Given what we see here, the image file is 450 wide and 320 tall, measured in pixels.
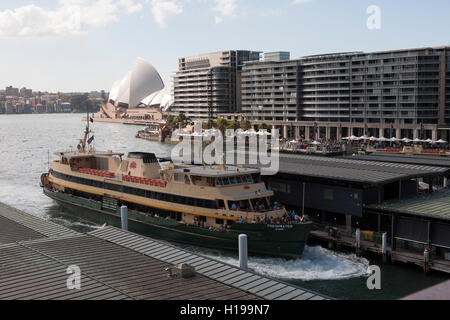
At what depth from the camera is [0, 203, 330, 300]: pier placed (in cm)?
1758

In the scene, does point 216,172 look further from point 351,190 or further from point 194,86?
point 194,86

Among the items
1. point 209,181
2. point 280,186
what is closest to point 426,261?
point 209,181

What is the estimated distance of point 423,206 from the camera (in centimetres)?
3644

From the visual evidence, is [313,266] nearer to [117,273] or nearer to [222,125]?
[117,273]

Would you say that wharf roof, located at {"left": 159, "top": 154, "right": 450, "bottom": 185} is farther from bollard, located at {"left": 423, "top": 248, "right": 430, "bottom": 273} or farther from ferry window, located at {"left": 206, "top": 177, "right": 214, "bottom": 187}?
ferry window, located at {"left": 206, "top": 177, "right": 214, "bottom": 187}

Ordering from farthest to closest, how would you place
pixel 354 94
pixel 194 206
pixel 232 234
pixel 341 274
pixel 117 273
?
pixel 354 94
pixel 194 206
pixel 232 234
pixel 341 274
pixel 117 273

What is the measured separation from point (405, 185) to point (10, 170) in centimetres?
6017

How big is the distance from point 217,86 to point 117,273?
545 ft

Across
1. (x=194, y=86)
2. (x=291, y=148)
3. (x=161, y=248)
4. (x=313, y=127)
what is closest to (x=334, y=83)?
(x=313, y=127)

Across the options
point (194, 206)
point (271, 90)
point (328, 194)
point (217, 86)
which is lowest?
point (194, 206)

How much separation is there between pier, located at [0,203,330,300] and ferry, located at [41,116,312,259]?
1246cm

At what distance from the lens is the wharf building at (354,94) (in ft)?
369

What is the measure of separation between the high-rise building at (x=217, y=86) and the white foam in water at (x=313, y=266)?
5837 inches

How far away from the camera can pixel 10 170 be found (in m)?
81.3
